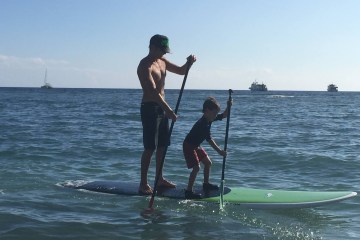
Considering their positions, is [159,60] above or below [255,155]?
above

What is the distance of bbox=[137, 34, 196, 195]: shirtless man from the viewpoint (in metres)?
7.18

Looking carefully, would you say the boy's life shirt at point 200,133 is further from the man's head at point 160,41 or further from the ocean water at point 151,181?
the man's head at point 160,41

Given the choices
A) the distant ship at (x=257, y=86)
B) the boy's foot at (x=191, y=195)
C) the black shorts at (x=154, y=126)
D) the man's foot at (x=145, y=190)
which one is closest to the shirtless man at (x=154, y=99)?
the black shorts at (x=154, y=126)

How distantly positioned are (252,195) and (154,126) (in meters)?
1.83

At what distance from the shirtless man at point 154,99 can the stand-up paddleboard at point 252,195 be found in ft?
2.22

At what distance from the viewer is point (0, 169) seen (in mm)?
10586

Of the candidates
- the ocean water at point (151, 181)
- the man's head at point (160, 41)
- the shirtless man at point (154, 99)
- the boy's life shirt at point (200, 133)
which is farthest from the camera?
the boy's life shirt at point (200, 133)

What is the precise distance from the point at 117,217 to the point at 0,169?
15.1 ft

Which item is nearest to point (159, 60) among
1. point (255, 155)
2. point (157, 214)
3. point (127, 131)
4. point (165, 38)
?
point (165, 38)

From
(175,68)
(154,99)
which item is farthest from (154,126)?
(175,68)

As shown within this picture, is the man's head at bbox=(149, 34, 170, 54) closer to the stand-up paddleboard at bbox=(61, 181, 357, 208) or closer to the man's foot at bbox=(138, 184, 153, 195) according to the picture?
the man's foot at bbox=(138, 184, 153, 195)

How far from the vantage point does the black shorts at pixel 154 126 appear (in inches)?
291

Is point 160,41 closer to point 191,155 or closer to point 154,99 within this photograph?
point 154,99

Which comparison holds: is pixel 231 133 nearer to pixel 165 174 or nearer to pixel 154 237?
pixel 165 174
